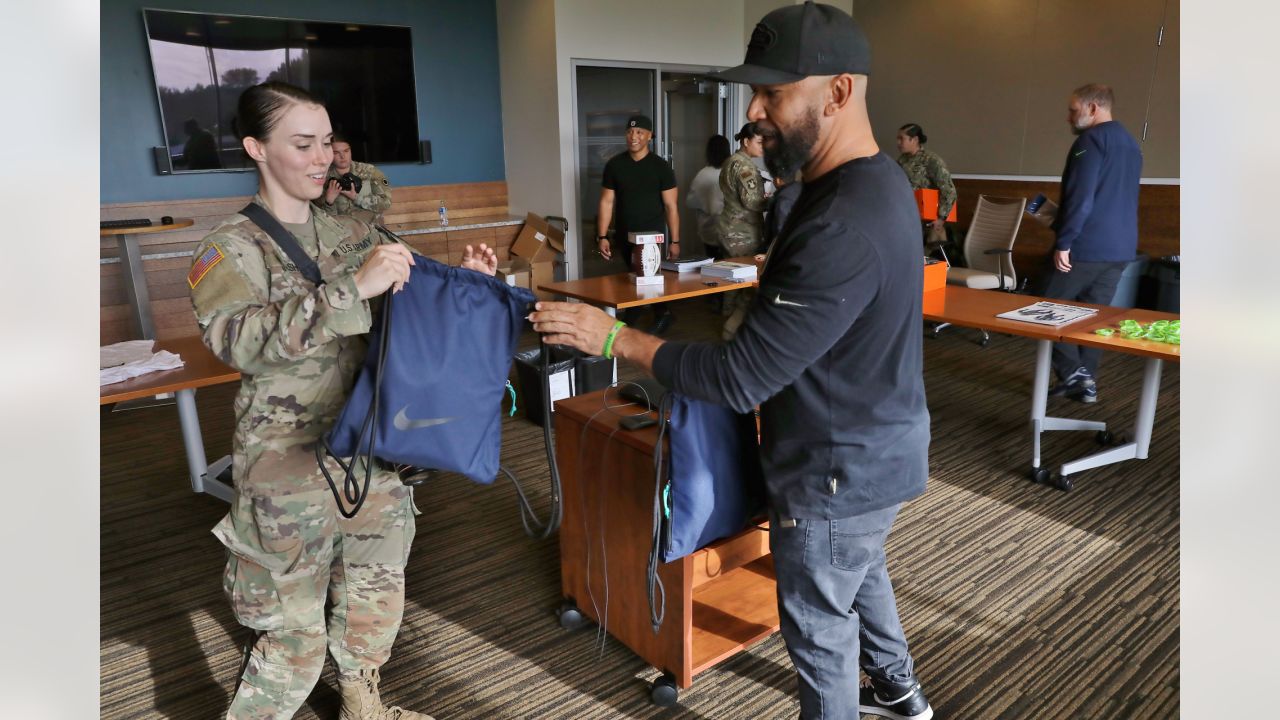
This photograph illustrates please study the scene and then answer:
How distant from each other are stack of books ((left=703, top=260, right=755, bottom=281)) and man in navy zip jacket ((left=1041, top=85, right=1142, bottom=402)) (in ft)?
5.31

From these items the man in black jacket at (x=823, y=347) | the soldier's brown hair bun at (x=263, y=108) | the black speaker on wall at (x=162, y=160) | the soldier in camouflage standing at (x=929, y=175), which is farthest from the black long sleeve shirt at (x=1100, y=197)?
the black speaker on wall at (x=162, y=160)

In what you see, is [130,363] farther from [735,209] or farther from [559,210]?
[559,210]

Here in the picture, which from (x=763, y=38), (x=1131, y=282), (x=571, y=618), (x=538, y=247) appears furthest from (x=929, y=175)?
(x=763, y=38)

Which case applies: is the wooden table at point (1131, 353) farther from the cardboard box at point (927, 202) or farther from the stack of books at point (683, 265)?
the cardboard box at point (927, 202)

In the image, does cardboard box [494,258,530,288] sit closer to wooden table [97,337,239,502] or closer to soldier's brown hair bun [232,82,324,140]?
wooden table [97,337,239,502]

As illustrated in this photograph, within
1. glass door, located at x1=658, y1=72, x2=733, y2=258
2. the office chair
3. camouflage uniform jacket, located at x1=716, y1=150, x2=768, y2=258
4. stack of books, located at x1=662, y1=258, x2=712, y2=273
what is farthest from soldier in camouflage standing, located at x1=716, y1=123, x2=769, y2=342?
glass door, located at x1=658, y1=72, x2=733, y2=258

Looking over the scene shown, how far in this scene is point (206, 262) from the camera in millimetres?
1561

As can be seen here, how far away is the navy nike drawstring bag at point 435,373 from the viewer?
155 cm

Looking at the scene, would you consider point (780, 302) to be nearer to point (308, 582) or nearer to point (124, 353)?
point (308, 582)

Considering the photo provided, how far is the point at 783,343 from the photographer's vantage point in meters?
1.45

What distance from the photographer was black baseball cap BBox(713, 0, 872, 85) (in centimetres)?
145
